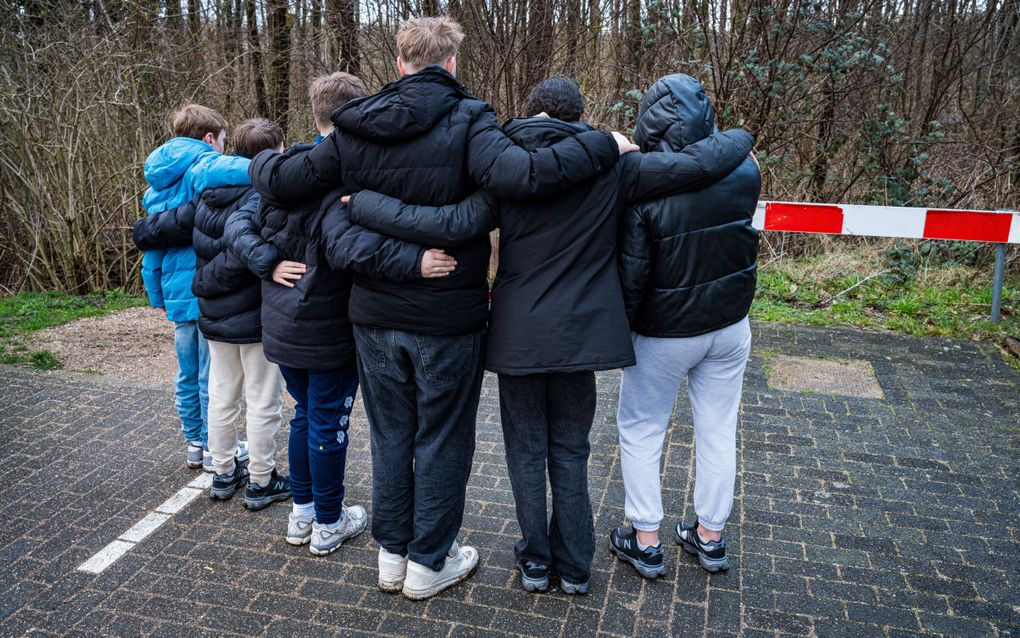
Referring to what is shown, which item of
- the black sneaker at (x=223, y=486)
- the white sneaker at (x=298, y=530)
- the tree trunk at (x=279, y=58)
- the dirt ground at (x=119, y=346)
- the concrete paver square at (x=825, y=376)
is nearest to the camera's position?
the white sneaker at (x=298, y=530)

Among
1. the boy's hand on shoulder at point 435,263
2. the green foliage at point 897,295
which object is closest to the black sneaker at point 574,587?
the boy's hand on shoulder at point 435,263

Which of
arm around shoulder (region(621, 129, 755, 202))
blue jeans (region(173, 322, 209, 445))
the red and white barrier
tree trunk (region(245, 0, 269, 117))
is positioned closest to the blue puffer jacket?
blue jeans (region(173, 322, 209, 445))

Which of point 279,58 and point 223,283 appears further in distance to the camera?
point 279,58

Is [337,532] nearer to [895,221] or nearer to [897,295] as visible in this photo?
[895,221]

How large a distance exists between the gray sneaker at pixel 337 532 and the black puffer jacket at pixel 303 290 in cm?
82

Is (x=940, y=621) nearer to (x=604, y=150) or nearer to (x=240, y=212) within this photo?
(x=604, y=150)

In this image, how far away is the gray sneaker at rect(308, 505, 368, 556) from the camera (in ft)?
12.2

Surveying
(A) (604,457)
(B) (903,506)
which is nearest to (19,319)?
(A) (604,457)

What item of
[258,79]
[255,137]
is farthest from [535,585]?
[258,79]

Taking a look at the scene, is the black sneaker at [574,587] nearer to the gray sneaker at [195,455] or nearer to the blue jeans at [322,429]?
the blue jeans at [322,429]

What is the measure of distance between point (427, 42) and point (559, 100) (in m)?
0.53

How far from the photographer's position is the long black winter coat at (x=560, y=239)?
2.95m

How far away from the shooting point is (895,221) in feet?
25.6

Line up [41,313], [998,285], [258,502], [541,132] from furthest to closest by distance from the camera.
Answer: [41,313]
[998,285]
[258,502]
[541,132]
